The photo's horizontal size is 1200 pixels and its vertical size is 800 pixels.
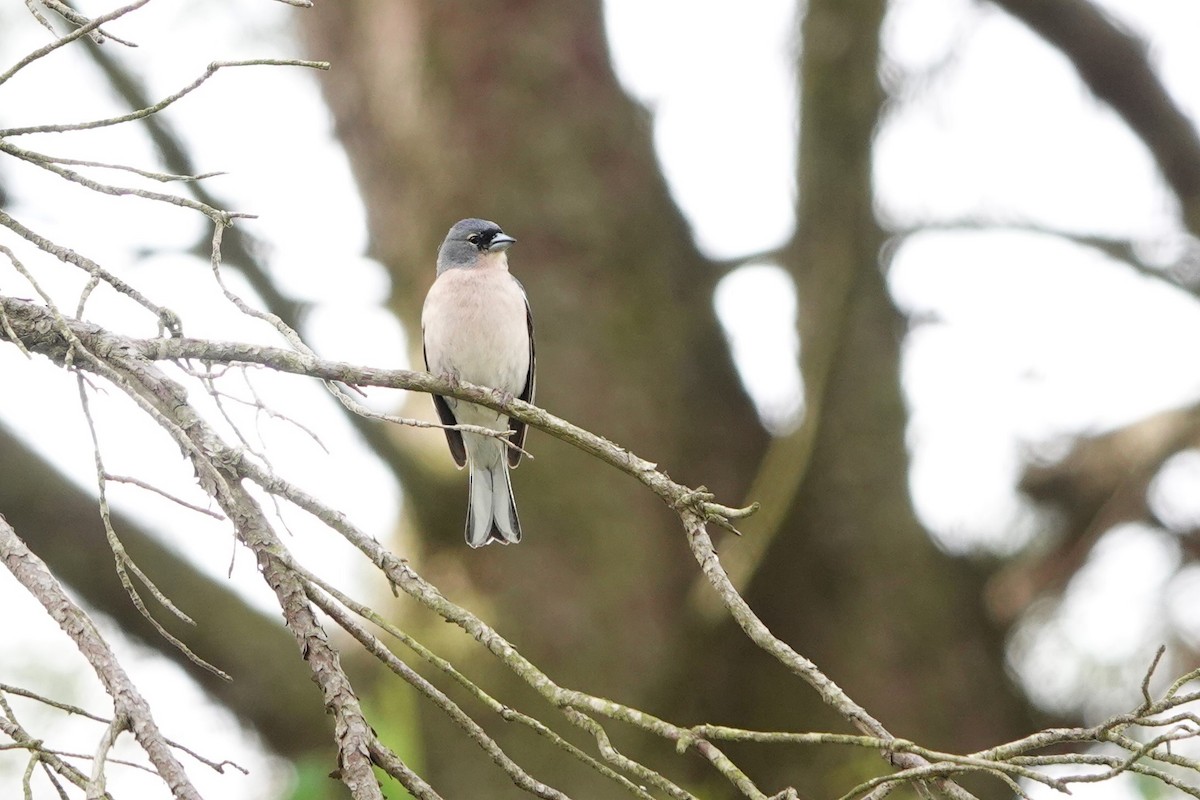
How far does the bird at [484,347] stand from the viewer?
6730 mm

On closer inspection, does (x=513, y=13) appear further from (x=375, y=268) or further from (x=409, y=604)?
(x=409, y=604)

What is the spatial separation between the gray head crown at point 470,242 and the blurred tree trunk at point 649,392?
2.08 feet

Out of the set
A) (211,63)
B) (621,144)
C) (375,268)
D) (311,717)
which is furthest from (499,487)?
(211,63)

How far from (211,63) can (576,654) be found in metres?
4.98

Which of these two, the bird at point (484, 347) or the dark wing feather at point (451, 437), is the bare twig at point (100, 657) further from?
the dark wing feather at point (451, 437)

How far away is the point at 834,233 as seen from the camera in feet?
24.1

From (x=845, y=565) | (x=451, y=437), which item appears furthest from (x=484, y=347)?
(x=845, y=565)

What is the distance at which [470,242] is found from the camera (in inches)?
287

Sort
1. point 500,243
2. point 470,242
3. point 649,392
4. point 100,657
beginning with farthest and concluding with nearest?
1. point 649,392
2. point 470,242
3. point 500,243
4. point 100,657

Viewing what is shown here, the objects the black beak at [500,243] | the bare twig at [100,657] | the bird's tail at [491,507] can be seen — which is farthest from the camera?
the black beak at [500,243]

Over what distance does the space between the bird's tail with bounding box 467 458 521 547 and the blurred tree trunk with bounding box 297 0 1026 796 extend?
54cm

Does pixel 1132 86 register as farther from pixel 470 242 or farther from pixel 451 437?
pixel 451 437

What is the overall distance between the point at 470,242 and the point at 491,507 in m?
1.55

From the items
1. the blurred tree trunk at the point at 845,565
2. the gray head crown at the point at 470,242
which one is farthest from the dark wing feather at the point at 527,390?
the blurred tree trunk at the point at 845,565
